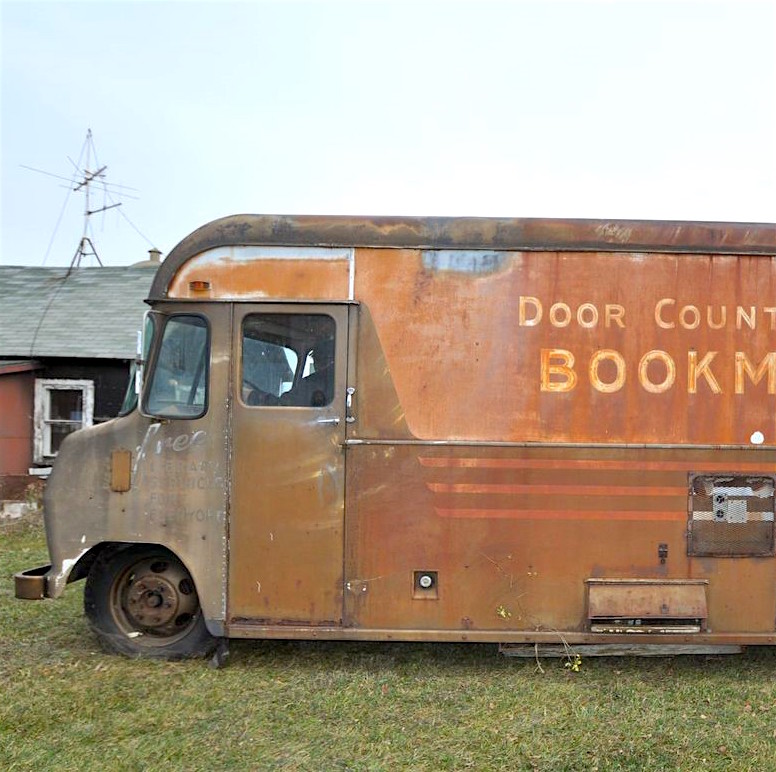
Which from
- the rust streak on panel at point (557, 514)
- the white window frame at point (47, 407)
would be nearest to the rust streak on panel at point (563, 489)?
the rust streak on panel at point (557, 514)

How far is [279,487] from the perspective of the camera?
4609 mm

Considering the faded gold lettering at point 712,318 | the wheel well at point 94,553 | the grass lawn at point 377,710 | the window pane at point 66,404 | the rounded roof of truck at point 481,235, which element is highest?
the rounded roof of truck at point 481,235

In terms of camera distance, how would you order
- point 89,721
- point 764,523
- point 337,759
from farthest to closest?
point 764,523, point 89,721, point 337,759

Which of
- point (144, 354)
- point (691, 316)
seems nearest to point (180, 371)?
point (144, 354)

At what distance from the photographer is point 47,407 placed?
1144 centimetres

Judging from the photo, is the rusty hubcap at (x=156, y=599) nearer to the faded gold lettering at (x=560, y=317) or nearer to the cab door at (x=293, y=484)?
the cab door at (x=293, y=484)

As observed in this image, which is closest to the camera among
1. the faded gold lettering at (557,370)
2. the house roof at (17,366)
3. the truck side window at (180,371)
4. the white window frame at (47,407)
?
the faded gold lettering at (557,370)

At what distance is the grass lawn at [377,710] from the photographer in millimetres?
3631

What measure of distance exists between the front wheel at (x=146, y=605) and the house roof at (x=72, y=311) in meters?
6.76

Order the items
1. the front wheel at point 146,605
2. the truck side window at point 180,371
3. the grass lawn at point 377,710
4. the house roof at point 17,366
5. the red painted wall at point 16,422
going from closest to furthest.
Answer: the grass lawn at point 377,710 < the truck side window at point 180,371 < the front wheel at point 146,605 < the house roof at point 17,366 < the red painted wall at point 16,422

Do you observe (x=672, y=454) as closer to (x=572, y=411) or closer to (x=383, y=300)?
(x=572, y=411)

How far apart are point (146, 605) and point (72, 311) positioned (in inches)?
375

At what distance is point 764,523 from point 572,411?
1.39m

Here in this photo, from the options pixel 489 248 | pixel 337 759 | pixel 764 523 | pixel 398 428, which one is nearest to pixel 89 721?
pixel 337 759
